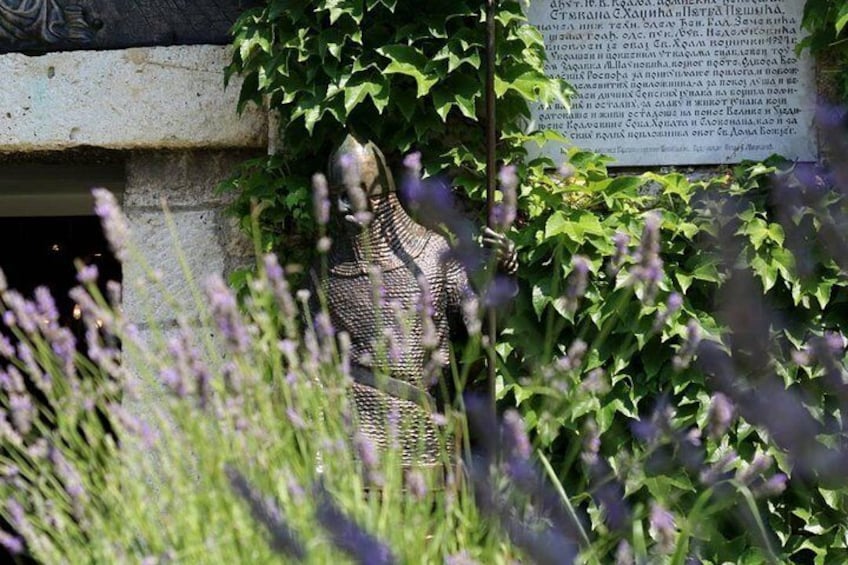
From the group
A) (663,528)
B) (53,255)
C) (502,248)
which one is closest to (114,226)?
(663,528)

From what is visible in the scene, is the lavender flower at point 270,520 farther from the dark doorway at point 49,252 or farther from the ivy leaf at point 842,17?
the dark doorway at point 49,252

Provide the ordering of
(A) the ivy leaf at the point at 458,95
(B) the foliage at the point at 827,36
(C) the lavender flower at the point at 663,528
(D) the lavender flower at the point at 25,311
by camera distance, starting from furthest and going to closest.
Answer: (B) the foliage at the point at 827,36
(A) the ivy leaf at the point at 458,95
(D) the lavender flower at the point at 25,311
(C) the lavender flower at the point at 663,528

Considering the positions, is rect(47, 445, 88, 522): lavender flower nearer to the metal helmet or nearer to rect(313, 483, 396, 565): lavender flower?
rect(313, 483, 396, 565): lavender flower

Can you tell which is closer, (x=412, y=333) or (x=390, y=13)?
(x=412, y=333)

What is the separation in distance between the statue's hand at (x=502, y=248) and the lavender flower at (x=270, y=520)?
127 cm

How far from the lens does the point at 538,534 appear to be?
1526 mm

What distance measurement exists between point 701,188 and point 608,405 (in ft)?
2.42

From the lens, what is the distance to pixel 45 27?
14.4 ft

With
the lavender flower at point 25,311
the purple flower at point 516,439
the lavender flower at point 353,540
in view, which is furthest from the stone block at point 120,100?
the lavender flower at point 353,540

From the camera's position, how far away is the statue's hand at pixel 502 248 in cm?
295

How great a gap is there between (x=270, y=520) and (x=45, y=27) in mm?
3302

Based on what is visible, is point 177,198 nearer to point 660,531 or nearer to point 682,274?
point 682,274

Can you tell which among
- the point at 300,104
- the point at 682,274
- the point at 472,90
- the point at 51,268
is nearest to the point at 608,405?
the point at 682,274

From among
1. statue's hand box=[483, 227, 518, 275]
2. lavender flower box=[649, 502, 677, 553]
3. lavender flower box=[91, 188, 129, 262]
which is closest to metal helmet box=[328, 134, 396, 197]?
statue's hand box=[483, 227, 518, 275]
